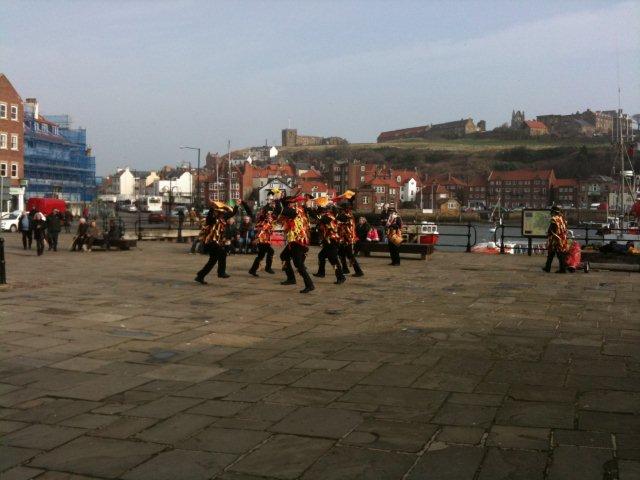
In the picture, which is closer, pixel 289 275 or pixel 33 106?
pixel 289 275

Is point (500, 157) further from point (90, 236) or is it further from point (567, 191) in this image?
point (90, 236)

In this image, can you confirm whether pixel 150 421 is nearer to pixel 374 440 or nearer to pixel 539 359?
pixel 374 440

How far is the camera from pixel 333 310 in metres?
11.1

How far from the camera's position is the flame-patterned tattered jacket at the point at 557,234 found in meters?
16.4

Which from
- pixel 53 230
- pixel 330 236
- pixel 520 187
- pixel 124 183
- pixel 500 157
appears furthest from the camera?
pixel 500 157

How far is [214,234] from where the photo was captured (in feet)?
47.0

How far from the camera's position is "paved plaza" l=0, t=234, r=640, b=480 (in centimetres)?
466

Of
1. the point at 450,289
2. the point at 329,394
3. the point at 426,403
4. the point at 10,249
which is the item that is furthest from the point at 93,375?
the point at 10,249

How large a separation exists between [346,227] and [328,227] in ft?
3.16

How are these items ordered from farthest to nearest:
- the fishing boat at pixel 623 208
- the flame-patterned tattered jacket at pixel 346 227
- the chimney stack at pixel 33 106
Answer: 1. the chimney stack at pixel 33 106
2. the fishing boat at pixel 623 208
3. the flame-patterned tattered jacket at pixel 346 227

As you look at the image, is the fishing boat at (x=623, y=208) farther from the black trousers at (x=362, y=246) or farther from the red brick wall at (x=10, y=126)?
the red brick wall at (x=10, y=126)

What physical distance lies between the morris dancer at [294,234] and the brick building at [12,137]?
53.6m

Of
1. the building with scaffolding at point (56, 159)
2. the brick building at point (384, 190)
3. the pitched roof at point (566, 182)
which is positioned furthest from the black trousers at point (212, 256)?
the pitched roof at point (566, 182)

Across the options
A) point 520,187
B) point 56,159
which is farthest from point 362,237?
point 520,187
